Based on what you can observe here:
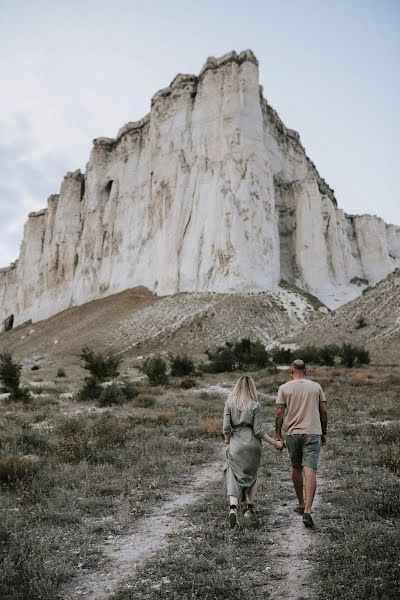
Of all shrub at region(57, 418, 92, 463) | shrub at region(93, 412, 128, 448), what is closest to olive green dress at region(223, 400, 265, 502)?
shrub at region(57, 418, 92, 463)

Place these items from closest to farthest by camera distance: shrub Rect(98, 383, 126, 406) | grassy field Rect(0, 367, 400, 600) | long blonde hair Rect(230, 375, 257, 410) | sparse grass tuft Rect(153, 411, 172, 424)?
grassy field Rect(0, 367, 400, 600), long blonde hair Rect(230, 375, 257, 410), sparse grass tuft Rect(153, 411, 172, 424), shrub Rect(98, 383, 126, 406)

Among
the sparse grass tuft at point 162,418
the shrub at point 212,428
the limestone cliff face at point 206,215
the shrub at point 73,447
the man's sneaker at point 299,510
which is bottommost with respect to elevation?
the man's sneaker at point 299,510

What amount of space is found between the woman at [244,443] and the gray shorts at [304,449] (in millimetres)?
150

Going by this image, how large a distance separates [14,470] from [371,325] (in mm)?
23860

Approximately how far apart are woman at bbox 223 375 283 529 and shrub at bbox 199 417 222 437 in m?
4.36

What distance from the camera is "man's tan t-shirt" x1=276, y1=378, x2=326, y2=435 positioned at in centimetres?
537

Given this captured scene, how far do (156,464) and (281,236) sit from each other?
4368cm

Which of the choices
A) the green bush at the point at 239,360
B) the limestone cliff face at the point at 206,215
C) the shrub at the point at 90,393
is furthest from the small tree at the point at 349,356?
the limestone cliff face at the point at 206,215

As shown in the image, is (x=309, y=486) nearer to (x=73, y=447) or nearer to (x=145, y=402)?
(x=73, y=447)

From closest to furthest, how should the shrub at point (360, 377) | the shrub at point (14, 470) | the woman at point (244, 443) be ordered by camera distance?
1. the woman at point (244, 443)
2. the shrub at point (14, 470)
3. the shrub at point (360, 377)

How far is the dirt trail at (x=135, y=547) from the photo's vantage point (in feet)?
13.0

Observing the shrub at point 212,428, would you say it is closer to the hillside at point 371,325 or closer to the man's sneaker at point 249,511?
the man's sneaker at point 249,511

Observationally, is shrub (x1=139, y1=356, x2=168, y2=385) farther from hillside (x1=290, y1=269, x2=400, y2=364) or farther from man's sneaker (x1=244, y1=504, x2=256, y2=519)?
man's sneaker (x1=244, y1=504, x2=256, y2=519)

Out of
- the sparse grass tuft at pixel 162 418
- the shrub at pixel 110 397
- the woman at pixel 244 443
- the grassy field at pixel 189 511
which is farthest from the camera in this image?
the shrub at pixel 110 397
